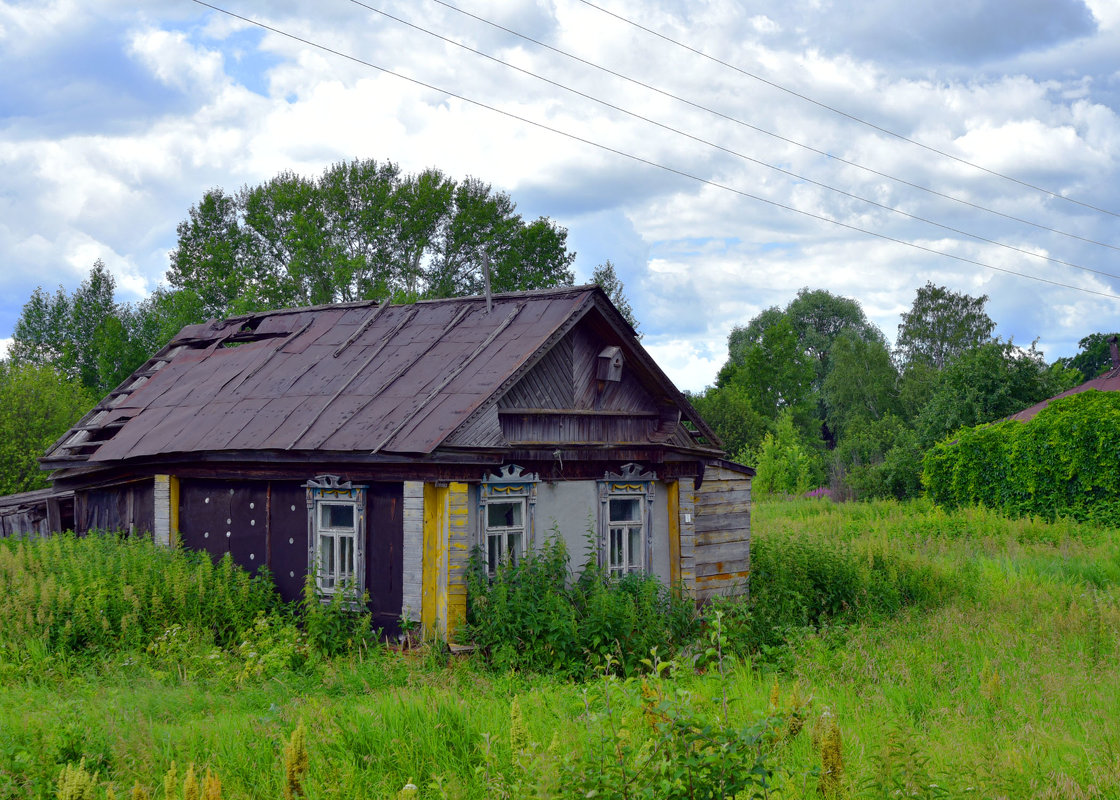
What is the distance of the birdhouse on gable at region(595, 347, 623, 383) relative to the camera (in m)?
13.6

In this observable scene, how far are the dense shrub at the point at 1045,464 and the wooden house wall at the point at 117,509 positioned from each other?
70.5 feet

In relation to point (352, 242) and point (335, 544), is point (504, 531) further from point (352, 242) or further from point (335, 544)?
point (352, 242)

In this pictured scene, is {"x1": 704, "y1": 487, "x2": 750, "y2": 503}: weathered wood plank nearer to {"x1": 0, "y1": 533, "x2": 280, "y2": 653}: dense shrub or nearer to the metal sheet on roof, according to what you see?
the metal sheet on roof

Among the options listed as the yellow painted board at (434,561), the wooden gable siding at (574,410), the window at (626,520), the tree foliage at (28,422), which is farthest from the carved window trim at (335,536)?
the tree foliage at (28,422)

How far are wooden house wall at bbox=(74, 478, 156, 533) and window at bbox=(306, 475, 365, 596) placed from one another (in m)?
3.77

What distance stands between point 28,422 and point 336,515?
2511 cm

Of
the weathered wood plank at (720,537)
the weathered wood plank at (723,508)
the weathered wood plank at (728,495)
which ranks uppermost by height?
the weathered wood plank at (728,495)

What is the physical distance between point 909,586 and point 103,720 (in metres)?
12.0

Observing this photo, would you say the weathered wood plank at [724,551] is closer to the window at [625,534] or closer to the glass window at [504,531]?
the window at [625,534]

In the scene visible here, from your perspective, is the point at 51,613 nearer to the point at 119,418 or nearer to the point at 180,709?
the point at 180,709

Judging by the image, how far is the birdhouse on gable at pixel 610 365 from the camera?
44.5 feet

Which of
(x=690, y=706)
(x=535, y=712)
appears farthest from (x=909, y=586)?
(x=690, y=706)

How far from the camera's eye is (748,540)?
49.4ft

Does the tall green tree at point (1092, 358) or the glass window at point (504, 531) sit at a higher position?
the tall green tree at point (1092, 358)
